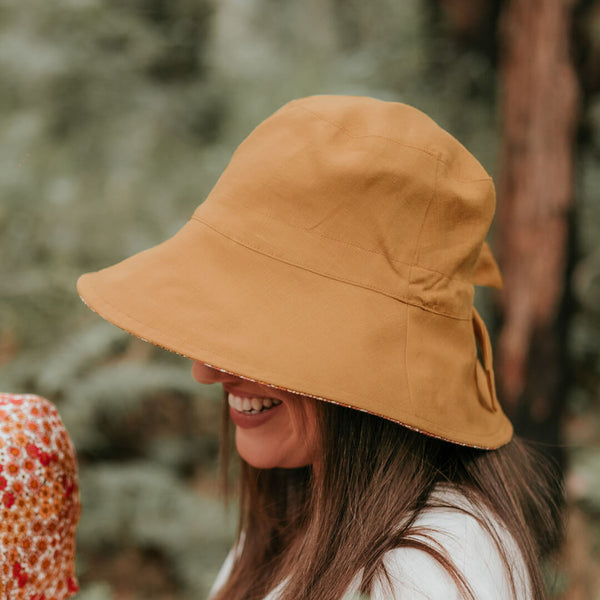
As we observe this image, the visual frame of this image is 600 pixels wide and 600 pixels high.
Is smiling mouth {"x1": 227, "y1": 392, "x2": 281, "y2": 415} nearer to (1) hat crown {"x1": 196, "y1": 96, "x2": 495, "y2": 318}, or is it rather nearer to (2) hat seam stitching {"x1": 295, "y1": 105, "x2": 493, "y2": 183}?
(1) hat crown {"x1": 196, "y1": 96, "x2": 495, "y2": 318}

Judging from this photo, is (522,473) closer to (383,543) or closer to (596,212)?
(383,543)

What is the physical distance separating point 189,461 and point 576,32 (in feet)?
7.78

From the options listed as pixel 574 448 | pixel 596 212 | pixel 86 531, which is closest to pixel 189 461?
pixel 86 531

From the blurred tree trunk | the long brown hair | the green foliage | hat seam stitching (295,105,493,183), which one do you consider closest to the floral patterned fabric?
the long brown hair

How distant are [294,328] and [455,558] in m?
0.38

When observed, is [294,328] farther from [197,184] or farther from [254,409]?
[197,184]

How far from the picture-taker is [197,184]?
9.57 ft

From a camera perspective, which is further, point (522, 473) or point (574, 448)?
point (574, 448)

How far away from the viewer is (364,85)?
3004mm

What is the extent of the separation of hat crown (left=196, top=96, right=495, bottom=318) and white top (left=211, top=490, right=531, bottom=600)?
1.03 feet

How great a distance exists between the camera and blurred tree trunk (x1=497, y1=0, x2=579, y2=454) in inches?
90.9

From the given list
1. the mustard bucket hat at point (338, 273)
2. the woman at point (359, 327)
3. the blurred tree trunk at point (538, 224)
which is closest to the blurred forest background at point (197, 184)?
the blurred tree trunk at point (538, 224)

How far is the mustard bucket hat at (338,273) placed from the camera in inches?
32.4

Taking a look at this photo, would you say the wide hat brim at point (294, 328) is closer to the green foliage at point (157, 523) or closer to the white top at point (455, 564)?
the white top at point (455, 564)
